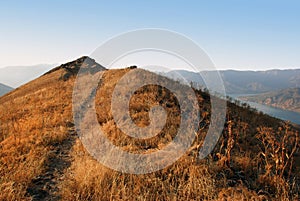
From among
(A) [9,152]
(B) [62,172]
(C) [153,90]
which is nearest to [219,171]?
(B) [62,172]

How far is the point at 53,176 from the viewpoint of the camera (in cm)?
595

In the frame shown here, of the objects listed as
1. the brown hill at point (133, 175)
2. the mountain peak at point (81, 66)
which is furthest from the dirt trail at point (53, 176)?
the mountain peak at point (81, 66)

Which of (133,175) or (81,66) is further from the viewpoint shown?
(81,66)

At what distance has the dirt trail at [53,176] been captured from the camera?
499 cm

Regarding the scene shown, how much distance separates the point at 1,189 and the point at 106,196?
2.07m

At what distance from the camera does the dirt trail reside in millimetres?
4992

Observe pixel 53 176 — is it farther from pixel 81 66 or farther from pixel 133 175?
pixel 81 66

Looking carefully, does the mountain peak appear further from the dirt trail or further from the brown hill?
the dirt trail

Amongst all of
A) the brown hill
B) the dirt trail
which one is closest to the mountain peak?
the brown hill

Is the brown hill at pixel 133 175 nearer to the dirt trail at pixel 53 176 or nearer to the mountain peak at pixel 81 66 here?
the dirt trail at pixel 53 176

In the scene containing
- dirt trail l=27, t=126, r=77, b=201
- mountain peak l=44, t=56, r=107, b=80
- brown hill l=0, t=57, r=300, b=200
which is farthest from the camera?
mountain peak l=44, t=56, r=107, b=80

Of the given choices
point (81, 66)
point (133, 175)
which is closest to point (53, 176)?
point (133, 175)

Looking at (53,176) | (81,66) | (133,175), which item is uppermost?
(81,66)

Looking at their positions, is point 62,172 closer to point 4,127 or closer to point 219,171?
point 219,171
